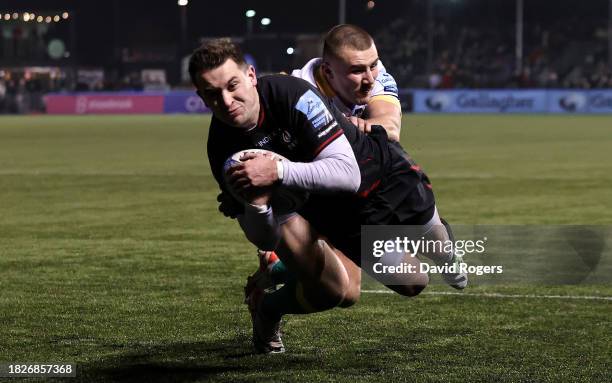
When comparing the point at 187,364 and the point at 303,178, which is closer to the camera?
the point at 303,178

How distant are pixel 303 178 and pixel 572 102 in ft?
151

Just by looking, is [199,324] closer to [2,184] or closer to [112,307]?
[112,307]

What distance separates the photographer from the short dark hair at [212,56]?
17.7ft

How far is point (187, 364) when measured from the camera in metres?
6.47

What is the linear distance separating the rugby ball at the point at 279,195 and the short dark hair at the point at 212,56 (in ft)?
1.30

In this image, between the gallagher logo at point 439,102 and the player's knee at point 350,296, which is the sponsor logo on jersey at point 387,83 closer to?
the player's knee at point 350,296

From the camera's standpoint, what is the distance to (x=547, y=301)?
864 centimetres

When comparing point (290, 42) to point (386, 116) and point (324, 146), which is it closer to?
point (386, 116)

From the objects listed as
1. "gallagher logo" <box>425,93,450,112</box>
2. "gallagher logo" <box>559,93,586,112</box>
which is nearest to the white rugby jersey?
"gallagher logo" <box>559,93,586,112</box>

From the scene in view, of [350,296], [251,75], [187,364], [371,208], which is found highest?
[251,75]

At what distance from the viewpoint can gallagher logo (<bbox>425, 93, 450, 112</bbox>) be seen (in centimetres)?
5238

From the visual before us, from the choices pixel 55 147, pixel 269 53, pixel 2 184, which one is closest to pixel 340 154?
pixel 2 184

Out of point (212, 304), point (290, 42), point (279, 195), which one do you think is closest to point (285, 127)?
point (279, 195)

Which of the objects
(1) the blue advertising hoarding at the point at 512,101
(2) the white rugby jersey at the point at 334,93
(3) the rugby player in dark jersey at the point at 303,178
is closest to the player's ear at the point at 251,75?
(3) the rugby player in dark jersey at the point at 303,178
